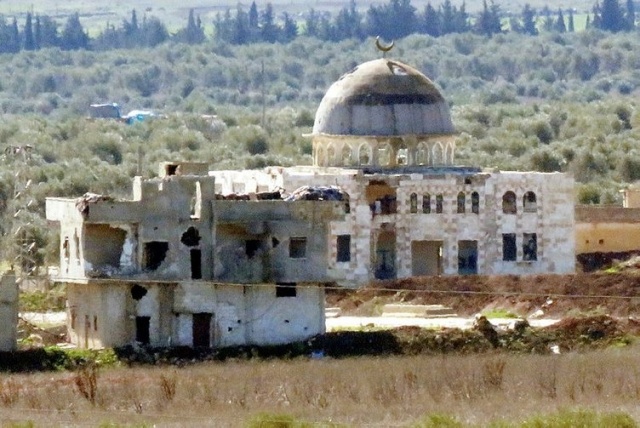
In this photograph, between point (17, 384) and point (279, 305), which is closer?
point (17, 384)

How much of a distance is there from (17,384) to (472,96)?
100 meters

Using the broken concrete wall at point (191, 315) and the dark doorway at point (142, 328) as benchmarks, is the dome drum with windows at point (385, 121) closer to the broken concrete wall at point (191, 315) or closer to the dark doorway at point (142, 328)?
the broken concrete wall at point (191, 315)

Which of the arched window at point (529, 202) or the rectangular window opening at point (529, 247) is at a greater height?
the arched window at point (529, 202)

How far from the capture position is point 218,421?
42.8 meters

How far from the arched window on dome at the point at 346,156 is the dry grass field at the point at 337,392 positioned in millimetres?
17726

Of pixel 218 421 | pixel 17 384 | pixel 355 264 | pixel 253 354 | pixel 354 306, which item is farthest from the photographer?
pixel 355 264

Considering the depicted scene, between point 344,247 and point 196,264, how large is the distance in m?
11.9

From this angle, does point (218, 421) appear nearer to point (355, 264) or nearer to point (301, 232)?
point (301, 232)

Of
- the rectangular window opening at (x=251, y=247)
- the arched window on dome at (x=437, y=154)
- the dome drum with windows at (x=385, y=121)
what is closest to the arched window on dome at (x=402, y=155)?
the dome drum with windows at (x=385, y=121)

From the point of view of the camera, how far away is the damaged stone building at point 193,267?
2078 inches

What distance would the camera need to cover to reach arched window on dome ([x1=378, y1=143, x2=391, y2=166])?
68.1m

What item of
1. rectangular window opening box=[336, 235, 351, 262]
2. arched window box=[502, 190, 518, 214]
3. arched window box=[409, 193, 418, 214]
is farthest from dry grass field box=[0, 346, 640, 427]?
arched window box=[502, 190, 518, 214]

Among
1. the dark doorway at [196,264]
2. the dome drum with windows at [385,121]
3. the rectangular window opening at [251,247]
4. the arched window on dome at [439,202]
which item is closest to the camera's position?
the dark doorway at [196,264]

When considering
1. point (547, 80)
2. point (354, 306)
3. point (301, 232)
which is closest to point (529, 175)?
point (354, 306)
